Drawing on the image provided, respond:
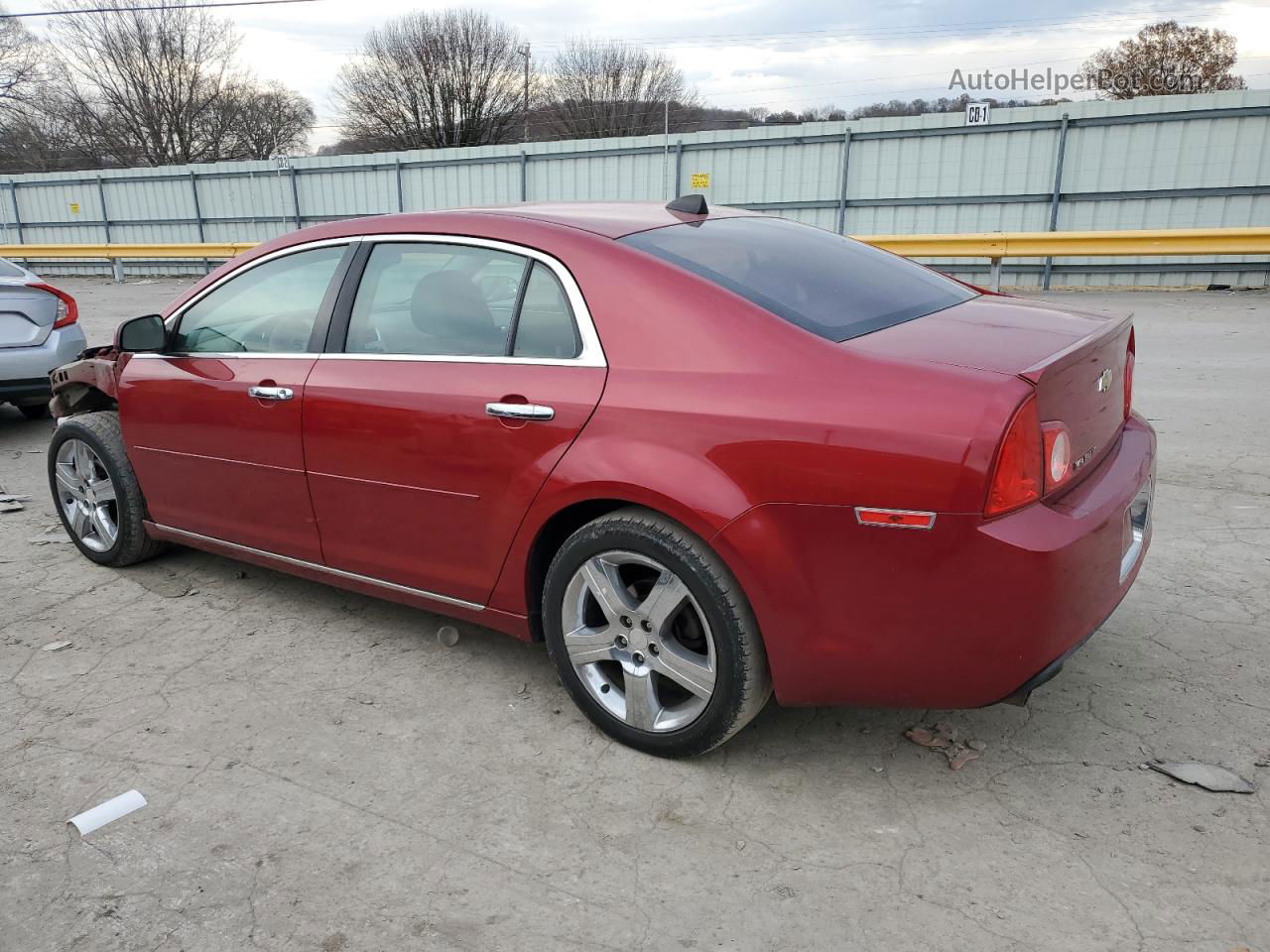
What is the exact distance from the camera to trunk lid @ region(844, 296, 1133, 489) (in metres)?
2.42

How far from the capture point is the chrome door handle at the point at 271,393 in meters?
3.49

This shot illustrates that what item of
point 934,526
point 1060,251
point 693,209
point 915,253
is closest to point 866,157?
point 915,253

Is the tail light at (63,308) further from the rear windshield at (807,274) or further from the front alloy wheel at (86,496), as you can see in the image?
the rear windshield at (807,274)

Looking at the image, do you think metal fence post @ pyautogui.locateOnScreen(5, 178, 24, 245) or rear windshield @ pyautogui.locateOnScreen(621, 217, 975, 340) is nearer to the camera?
rear windshield @ pyautogui.locateOnScreen(621, 217, 975, 340)

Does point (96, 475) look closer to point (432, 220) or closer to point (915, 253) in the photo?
point (432, 220)

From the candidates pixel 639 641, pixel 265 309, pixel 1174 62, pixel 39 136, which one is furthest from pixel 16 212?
pixel 1174 62

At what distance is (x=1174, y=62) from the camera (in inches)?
1651

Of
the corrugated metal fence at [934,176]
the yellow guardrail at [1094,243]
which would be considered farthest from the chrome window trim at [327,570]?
the yellow guardrail at [1094,243]

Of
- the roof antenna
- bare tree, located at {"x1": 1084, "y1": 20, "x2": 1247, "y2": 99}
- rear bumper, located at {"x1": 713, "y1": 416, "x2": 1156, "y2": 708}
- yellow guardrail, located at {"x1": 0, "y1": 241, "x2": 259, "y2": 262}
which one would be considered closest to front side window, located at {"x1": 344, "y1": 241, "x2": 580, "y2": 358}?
the roof antenna

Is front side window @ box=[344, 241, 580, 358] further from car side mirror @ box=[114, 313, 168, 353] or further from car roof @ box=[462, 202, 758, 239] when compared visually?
car side mirror @ box=[114, 313, 168, 353]

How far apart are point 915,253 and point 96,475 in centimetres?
1249

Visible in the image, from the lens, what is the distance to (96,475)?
4527mm

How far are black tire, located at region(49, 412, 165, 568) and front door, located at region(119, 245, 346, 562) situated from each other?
0.17 m

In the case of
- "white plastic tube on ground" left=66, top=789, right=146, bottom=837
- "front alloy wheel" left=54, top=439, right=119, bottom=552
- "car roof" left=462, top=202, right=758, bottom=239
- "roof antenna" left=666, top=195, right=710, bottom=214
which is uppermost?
"roof antenna" left=666, top=195, right=710, bottom=214
